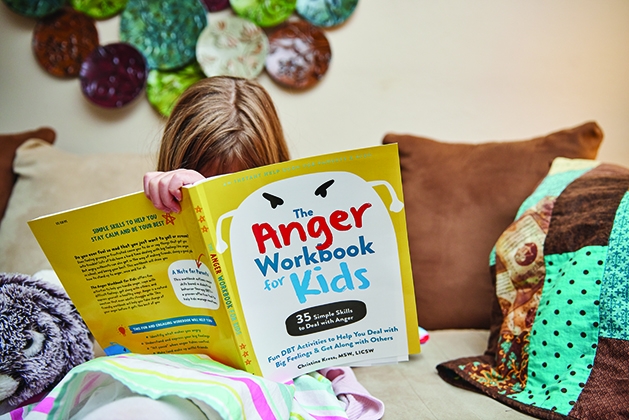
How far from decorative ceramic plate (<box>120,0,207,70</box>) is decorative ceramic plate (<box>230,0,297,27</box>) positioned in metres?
0.12

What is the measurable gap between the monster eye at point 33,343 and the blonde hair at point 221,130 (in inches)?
13.8

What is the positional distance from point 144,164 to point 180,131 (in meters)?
0.47

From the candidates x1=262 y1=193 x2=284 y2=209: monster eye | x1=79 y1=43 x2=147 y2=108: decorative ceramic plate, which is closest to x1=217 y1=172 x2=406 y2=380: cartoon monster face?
x1=262 y1=193 x2=284 y2=209: monster eye

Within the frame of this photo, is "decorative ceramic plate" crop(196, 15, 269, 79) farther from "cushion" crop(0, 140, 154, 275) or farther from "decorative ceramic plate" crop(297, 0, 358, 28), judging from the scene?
"cushion" crop(0, 140, 154, 275)

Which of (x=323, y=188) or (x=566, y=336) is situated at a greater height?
(x=323, y=188)

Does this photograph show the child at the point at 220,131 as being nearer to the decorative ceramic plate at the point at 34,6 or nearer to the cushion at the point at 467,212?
the cushion at the point at 467,212

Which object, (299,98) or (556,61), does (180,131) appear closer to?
(299,98)

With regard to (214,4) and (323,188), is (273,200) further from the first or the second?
(214,4)

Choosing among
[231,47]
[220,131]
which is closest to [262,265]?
[220,131]

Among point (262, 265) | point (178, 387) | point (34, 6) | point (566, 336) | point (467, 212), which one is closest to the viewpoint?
point (178, 387)

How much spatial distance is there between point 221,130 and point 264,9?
77cm

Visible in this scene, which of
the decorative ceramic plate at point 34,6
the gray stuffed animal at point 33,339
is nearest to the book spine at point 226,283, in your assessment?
the gray stuffed animal at point 33,339

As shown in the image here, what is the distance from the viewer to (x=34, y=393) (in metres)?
0.70

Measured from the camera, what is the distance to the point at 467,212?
Answer: 3.92ft
